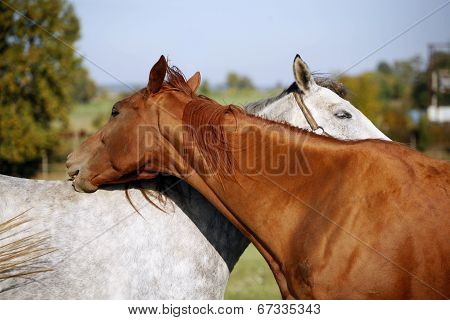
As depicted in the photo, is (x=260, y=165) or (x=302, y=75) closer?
(x=260, y=165)

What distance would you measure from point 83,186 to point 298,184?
166 centimetres

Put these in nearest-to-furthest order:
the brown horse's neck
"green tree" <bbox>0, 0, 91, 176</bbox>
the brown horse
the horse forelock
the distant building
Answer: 1. the brown horse
2. the brown horse's neck
3. the horse forelock
4. "green tree" <bbox>0, 0, 91, 176</bbox>
5. the distant building

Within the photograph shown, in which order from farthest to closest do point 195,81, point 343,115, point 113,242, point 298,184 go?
point 343,115
point 195,81
point 113,242
point 298,184

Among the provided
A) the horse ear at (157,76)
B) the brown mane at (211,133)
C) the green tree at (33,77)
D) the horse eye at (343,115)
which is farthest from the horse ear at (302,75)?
the green tree at (33,77)

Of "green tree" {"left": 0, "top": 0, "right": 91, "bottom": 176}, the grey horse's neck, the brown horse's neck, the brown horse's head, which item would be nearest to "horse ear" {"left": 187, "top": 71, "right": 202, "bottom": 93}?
the brown horse's head

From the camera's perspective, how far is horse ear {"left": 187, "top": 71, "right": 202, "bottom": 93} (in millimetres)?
4424

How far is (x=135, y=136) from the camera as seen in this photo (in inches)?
156

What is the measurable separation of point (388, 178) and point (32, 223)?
257cm

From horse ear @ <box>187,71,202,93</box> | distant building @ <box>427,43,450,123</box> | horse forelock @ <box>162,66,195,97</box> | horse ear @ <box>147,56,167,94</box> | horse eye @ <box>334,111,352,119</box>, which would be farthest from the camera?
distant building @ <box>427,43,450,123</box>

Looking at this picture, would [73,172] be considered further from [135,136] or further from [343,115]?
[343,115]

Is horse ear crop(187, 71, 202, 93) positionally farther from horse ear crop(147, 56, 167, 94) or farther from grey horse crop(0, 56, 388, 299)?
grey horse crop(0, 56, 388, 299)

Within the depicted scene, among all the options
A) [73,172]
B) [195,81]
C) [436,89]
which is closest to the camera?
[73,172]

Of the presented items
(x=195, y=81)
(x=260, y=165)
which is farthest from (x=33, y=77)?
(x=260, y=165)

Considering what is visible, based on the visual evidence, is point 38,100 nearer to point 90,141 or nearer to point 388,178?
point 90,141
